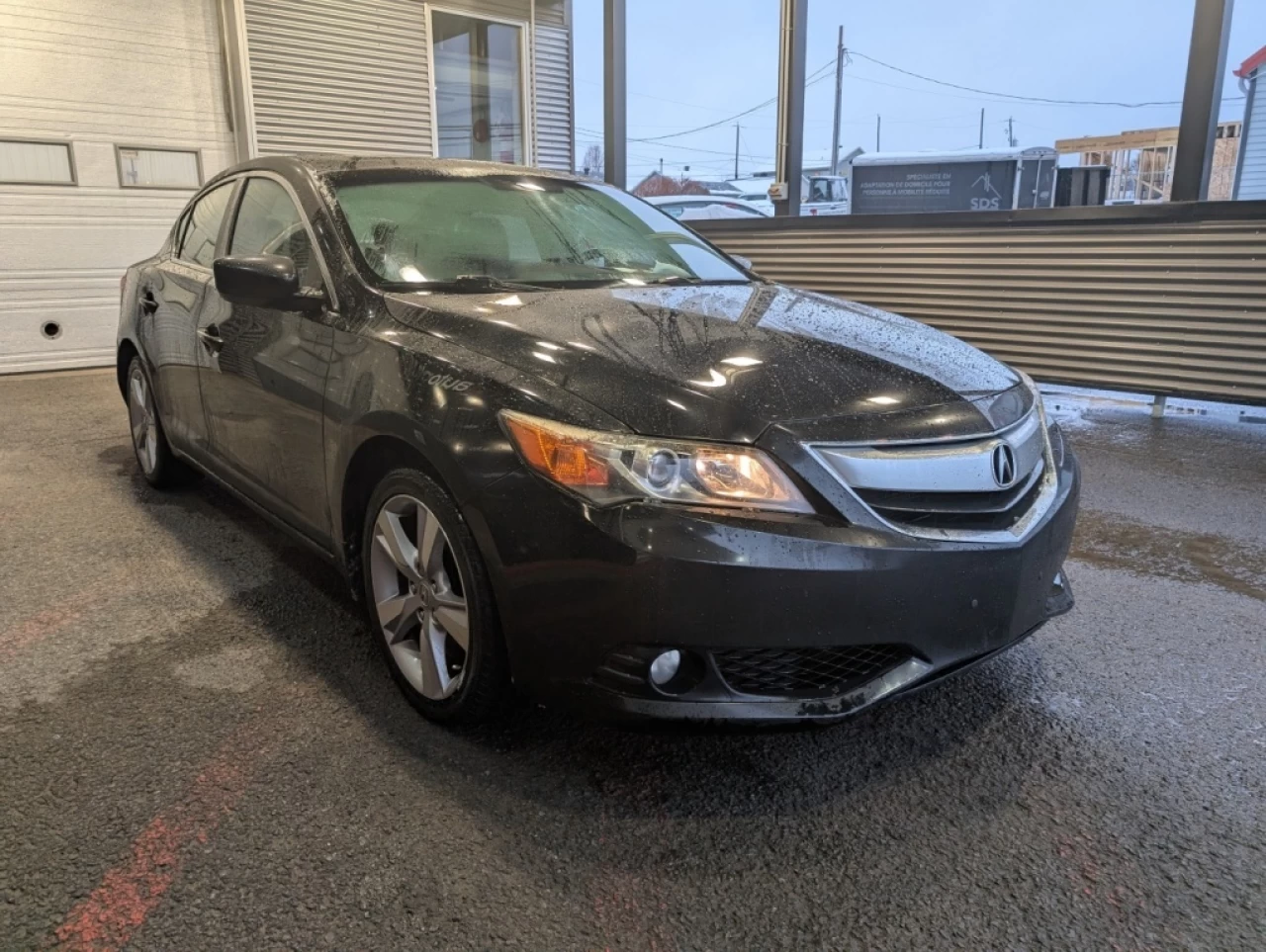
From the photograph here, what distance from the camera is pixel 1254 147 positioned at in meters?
9.66

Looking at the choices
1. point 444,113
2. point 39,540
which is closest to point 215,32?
point 444,113

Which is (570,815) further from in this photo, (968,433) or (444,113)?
(444,113)

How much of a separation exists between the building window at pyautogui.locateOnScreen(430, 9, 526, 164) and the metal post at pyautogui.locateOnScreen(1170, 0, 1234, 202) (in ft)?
20.5

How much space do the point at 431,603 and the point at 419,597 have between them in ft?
Answer: 0.17

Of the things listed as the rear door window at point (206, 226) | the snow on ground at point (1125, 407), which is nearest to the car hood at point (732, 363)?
the rear door window at point (206, 226)

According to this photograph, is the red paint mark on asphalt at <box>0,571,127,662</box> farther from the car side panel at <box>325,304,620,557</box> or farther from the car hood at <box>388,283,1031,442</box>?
the car hood at <box>388,283,1031,442</box>

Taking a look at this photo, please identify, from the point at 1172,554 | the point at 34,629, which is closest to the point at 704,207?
the point at 1172,554

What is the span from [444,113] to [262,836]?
907 cm

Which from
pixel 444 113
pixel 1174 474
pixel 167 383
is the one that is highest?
pixel 444 113

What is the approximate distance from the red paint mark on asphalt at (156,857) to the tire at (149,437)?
223 cm

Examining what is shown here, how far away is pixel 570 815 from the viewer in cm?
187

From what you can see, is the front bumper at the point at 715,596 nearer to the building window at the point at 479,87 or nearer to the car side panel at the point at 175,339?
the car side panel at the point at 175,339

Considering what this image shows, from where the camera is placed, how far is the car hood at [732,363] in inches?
70.5

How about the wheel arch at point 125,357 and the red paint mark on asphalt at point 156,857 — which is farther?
the wheel arch at point 125,357
